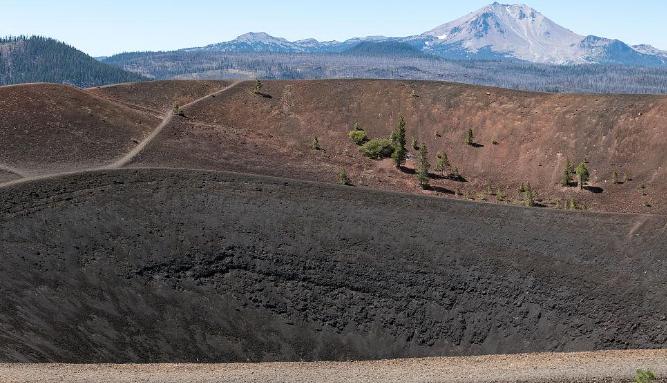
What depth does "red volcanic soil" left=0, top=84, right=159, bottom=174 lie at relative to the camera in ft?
243

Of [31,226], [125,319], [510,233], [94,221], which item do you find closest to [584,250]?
[510,233]

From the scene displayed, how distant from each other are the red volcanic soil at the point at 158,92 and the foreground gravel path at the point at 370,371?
7561 cm

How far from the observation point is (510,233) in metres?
61.3

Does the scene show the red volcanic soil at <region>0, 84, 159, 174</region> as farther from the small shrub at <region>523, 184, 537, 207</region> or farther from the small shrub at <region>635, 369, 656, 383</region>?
the small shrub at <region>635, 369, 656, 383</region>

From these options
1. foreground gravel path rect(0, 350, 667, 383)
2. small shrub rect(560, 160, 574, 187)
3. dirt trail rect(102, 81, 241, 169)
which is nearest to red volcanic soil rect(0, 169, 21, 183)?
dirt trail rect(102, 81, 241, 169)

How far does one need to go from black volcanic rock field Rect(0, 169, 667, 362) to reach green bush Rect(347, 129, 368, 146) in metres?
39.2

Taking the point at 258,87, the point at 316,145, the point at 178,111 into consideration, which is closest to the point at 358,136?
the point at 316,145

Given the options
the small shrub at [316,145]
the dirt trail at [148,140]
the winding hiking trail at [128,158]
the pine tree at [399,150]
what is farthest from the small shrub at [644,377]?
the small shrub at [316,145]

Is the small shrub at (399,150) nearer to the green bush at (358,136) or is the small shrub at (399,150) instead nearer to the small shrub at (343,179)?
the green bush at (358,136)

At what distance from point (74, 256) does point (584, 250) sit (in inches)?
1805

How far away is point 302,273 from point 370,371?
1694 centimetres

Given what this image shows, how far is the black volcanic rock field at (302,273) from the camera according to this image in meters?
48.1

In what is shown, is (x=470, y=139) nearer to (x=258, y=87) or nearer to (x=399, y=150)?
(x=399, y=150)

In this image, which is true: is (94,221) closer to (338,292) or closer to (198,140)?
(338,292)
